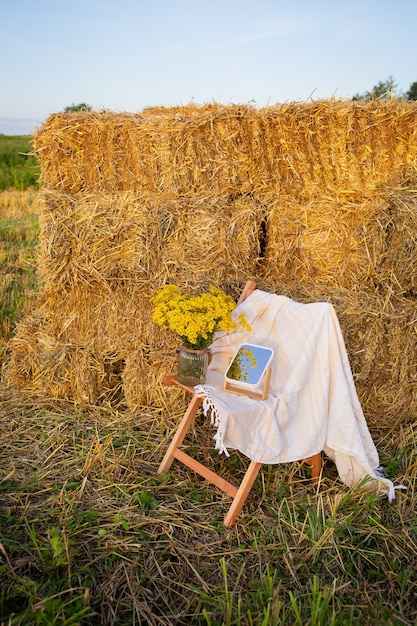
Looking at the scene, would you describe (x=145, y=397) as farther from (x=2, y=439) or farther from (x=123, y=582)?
(x=123, y=582)

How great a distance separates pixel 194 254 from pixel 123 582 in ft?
7.71

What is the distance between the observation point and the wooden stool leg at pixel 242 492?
3.11m

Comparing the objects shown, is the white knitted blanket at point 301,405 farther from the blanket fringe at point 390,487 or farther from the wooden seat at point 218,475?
the wooden seat at point 218,475

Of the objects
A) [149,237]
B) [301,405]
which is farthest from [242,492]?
[149,237]

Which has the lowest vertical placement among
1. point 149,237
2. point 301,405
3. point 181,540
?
point 181,540

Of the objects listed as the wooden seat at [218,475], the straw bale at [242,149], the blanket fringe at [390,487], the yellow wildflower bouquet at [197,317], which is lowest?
the blanket fringe at [390,487]

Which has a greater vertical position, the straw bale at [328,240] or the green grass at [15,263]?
the straw bale at [328,240]

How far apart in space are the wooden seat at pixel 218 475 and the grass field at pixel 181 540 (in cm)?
9

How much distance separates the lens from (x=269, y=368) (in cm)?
322

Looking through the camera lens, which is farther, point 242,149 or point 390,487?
point 242,149

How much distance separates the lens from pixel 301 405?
10.7 ft

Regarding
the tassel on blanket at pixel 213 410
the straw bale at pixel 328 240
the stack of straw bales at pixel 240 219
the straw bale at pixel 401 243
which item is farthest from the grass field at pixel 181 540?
the straw bale at pixel 328 240

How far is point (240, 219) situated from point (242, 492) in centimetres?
203

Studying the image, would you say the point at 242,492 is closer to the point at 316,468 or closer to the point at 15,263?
the point at 316,468
